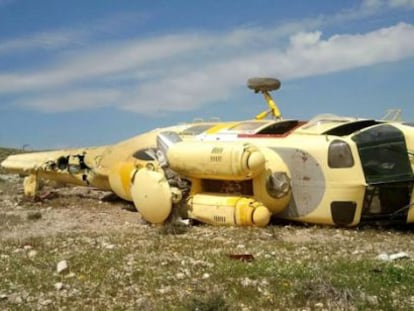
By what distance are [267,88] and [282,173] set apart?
5151 millimetres

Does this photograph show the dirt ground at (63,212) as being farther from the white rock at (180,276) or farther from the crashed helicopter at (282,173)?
the white rock at (180,276)

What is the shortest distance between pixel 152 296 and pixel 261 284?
172 cm

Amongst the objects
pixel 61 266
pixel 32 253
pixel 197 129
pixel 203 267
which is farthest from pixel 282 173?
pixel 61 266

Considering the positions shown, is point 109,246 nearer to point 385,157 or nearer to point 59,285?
point 59,285

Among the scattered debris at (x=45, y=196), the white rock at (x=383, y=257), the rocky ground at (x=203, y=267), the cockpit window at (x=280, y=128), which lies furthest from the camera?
the scattered debris at (x=45, y=196)

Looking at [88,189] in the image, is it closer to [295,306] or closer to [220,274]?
[220,274]

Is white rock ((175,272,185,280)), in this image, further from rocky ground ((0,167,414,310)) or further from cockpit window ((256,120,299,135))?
cockpit window ((256,120,299,135))

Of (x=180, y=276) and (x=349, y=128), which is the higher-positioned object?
(x=349, y=128)

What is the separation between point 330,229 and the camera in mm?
15031

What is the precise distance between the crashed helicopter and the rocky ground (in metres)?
0.49

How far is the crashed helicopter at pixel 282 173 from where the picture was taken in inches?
567

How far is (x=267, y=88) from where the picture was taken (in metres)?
20.0

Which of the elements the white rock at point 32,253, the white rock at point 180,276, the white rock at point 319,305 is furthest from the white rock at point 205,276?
the white rock at point 32,253

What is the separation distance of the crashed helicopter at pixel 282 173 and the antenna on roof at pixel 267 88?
6.71 feet
